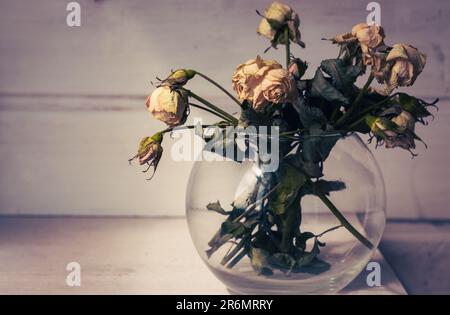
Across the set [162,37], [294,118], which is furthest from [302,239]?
[162,37]

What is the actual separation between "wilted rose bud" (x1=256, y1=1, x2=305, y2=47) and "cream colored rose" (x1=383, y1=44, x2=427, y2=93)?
0.31 feet

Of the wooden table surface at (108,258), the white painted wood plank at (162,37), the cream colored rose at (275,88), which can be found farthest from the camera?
the white painted wood plank at (162,37)

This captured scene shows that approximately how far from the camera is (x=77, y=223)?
94 centimetres

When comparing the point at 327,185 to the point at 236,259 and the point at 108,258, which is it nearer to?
the point at 236,259

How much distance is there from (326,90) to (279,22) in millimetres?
81

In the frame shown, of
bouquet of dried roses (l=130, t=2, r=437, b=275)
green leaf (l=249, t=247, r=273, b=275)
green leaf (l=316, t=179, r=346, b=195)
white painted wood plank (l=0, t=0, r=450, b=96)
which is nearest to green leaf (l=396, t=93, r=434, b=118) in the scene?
bouquet of dried roses (l=130, t=2, r=437, b=275)

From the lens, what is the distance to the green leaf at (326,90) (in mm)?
576

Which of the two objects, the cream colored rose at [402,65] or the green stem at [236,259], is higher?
the cream colored rose at [402,65]

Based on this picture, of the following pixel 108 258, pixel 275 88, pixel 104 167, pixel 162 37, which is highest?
pixel 162 37

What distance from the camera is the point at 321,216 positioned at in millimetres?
606

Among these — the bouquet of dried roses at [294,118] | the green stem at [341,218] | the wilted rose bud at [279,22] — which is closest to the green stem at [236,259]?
the bouquet of dried roses at [294,118]

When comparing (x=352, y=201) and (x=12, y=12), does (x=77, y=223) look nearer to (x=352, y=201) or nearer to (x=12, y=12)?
(x=12, y=12)

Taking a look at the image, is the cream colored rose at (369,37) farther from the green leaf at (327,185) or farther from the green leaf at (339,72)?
the green leaf at (327,185)
